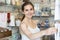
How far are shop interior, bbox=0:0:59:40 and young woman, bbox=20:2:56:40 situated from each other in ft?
0.06

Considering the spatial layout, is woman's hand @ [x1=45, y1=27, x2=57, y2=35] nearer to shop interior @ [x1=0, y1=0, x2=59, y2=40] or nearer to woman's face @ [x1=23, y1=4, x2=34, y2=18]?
shop interior @ [x1=0, y1=0, x2=59, y2=40]

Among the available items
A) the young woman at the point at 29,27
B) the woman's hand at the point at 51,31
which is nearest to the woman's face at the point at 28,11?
the young woman at the point at 29,27

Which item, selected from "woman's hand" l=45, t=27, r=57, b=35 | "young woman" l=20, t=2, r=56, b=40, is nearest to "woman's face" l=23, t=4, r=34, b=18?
"young woman" l=20, t=2, r=56, b=40

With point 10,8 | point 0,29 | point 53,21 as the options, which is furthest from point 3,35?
point 53,21

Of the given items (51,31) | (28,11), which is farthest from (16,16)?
(51,31)

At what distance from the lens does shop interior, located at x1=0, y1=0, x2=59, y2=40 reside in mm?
746

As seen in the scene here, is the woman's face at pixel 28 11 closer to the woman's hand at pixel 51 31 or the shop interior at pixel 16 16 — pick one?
the shop interior at pixel 16 16

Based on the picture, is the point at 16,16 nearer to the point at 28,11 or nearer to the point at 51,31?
the point at 28,11

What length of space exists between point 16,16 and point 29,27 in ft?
0.30

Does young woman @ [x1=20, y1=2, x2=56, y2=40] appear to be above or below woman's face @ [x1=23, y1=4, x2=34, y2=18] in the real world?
below

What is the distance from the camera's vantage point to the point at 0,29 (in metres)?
0.75

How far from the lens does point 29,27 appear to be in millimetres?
751

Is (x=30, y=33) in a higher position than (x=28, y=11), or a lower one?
lower

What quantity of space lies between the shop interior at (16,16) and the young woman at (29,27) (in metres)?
0.02
